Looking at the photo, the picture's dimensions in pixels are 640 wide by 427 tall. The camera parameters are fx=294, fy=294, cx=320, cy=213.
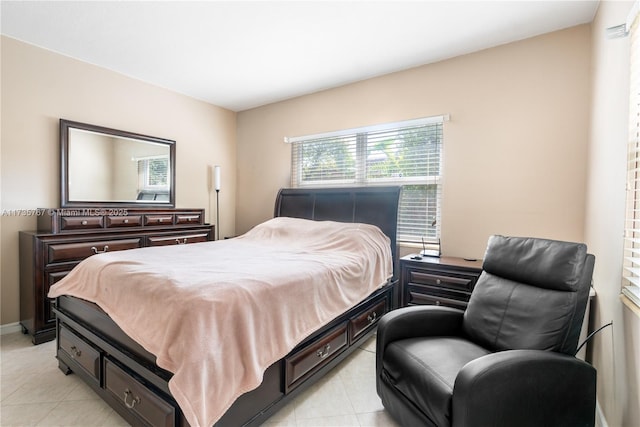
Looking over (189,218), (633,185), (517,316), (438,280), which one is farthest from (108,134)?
(633,185)

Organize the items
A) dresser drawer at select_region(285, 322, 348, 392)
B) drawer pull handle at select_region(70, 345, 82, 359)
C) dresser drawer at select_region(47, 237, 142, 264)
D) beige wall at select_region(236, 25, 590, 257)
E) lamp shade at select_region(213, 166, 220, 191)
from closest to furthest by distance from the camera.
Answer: dresser drawer at select_region(285, 322, 348, 392) → drawer pull handle at select_region(70, 345, 82, 359) → beige wall at select_region(236, 25, 590, 257) → dresser drawer at select_region(47, 237, 142, 264) → lamp shade at select_region(213, 166, 220, 191)

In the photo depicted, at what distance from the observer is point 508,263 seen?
5.57ft

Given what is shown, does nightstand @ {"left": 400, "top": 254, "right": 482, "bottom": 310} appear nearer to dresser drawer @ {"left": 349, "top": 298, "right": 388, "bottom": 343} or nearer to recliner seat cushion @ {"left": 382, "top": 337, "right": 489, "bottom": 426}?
dresser drawer @ {"left": 349, "top": 298, "right": 388, "bottom": 343}

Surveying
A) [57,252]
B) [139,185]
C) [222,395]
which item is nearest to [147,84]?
[139,185]

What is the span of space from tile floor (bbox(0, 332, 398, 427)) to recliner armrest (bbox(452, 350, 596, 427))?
0.74m

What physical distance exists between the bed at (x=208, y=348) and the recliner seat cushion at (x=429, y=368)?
493mm

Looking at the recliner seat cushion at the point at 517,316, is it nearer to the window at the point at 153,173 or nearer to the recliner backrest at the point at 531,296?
the recliner backrest at the point at 531,296

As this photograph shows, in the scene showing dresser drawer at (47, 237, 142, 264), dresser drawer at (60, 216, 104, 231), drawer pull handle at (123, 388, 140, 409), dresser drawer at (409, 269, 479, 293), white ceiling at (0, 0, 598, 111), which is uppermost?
white ceiling at (0, 0, 598, 111)

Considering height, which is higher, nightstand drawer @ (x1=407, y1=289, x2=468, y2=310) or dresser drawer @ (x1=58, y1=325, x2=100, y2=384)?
nightstand drawer @ (x1=407, y1=289, x2=468, y2=310)

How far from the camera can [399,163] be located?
3258 millimetres

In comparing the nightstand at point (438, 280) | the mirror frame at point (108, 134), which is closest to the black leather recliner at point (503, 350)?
the nightstand at point (438, 280)

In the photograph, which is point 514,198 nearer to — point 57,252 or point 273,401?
point 273,401

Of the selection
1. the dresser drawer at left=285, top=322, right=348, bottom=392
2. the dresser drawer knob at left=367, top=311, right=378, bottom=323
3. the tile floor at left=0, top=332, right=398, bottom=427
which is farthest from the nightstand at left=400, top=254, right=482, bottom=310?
the dresser drawer at left=285, top=322, right=348, bottom=392

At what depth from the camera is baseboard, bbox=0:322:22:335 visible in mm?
2686
